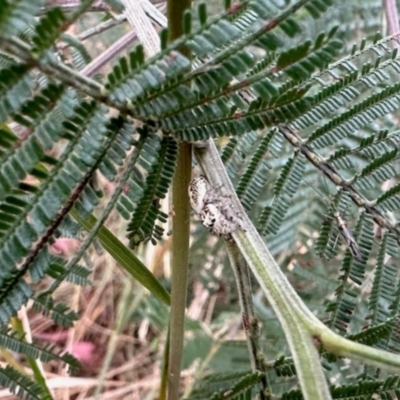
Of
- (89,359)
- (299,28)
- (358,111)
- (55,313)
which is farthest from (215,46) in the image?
(89,359)

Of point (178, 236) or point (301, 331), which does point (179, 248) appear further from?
point (301, 331)

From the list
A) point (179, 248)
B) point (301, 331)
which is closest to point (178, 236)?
point (179, 248)

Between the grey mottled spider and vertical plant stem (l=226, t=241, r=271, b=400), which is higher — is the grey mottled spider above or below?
above

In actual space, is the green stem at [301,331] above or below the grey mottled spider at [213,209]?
below

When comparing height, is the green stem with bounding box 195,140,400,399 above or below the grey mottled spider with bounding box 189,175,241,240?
below

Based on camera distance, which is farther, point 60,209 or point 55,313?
point 55,313

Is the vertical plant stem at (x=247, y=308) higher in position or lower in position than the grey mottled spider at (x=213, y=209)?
lower

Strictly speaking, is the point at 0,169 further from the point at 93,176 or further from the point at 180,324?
the point at 180,324

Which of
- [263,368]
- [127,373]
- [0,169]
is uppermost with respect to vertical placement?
[0,169]
